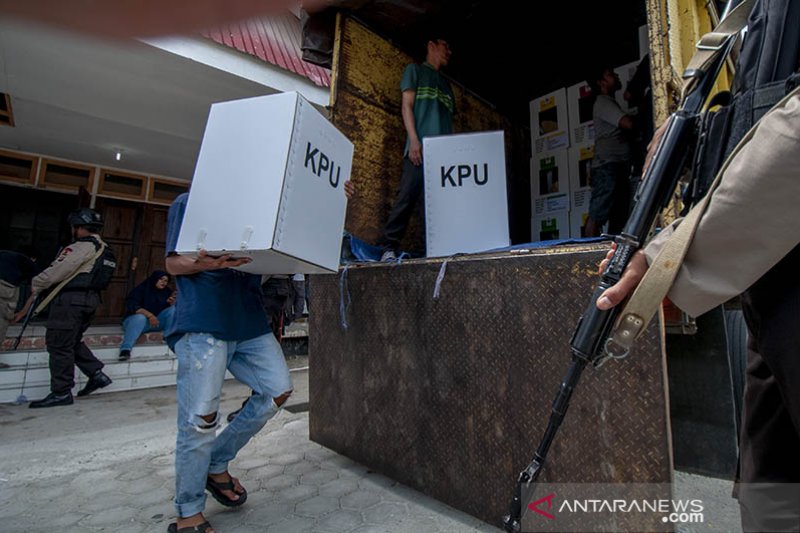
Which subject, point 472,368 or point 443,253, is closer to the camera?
point 472,368

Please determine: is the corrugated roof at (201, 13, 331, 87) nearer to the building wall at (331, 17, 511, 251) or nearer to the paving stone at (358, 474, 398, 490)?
the building wall at (331, 17, 511, 251)

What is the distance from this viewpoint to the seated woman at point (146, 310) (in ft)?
16.5

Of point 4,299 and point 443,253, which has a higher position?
point 443,253

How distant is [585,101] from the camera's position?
363 cm

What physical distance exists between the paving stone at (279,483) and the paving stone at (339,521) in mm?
441

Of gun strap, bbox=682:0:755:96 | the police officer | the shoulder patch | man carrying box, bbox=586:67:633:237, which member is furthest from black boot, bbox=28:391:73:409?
gun strap, bbox=682:0:755:96

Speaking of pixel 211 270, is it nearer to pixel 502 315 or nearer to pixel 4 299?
pixel 502 315

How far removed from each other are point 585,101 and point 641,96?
50 cm

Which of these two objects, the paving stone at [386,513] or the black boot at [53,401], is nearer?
the paving stone at [386,513]

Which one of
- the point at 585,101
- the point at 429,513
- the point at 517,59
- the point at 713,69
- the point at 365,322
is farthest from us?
the point at 517,59

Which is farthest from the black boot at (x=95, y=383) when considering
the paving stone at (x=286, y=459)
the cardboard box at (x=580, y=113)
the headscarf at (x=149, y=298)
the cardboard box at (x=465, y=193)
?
the cardboard box at (x=580, y=113)

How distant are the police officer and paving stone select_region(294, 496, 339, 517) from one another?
3.45 metres

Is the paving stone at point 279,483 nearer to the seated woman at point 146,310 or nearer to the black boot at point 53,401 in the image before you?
the black boot at point 53,401

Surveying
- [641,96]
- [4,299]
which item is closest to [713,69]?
[641,96]
